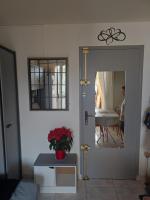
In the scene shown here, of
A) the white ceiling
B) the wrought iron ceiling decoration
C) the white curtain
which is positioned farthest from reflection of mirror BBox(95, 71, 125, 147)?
the white ceiling

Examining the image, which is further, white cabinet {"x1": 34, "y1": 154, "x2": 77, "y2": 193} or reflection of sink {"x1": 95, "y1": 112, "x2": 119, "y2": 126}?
reflection of sink {"x1": 95, "y1": 112, "x2": 119, "y2": 126}

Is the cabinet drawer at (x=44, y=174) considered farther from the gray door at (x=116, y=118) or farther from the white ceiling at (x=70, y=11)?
the white ceiling at (x=70, y=11)

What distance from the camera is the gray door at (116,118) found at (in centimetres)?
242

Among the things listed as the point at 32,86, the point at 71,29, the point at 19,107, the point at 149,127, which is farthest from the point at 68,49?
the point at 149,127

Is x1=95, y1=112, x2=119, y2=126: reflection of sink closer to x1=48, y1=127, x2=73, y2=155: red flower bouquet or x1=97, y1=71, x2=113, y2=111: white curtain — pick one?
x1=97, y1=71, x2=113, y2=111: white curtain

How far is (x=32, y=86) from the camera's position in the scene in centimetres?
250

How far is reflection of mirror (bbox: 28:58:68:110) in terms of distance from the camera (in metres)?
2.44

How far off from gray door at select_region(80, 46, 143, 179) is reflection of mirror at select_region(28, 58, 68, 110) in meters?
0.27

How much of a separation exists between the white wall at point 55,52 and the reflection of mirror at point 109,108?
0.97 feet

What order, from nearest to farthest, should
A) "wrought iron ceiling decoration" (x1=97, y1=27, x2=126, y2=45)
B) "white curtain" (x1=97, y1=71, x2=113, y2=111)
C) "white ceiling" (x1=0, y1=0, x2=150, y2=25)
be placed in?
"white ceiling" (x1=0, y1=0, x2=150, y2=25) → "wrought iron ceiling decoration" (x1=97, y1=27, x2=126, y2=45) → "white curtain" (x1=97, y1=71, x2=113, y2=111)

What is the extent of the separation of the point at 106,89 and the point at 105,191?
1388 millimetres

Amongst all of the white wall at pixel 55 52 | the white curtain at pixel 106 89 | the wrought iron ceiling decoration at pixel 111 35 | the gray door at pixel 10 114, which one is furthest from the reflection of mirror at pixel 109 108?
the gray door at pixel 10 114

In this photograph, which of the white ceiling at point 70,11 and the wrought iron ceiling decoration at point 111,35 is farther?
the wrought iron ceiling decoration at point 111,35

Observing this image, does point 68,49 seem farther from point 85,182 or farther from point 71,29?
point 85,182
